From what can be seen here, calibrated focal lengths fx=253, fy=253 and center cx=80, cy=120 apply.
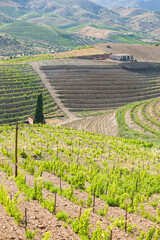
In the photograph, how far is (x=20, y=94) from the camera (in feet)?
196

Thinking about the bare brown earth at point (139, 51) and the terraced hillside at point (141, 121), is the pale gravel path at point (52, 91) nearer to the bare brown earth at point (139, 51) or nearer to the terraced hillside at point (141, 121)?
the terraced hillside at point (141, 121)

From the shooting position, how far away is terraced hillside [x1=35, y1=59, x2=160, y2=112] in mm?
65188

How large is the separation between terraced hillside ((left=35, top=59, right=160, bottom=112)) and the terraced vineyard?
35432 millimetres

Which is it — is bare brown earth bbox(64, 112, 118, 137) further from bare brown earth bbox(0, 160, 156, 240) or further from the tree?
bare brown earth bbox(0, 160, 156, 240)

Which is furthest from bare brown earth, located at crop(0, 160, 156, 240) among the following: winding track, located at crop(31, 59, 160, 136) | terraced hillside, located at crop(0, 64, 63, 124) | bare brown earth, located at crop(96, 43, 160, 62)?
bare brown earth, located at crop(96, 43, 160, 62)

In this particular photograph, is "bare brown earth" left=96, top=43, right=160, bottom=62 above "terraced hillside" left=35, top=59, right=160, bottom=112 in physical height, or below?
above

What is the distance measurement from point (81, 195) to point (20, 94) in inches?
1827

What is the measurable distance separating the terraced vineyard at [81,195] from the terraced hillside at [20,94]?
2472 centimetres

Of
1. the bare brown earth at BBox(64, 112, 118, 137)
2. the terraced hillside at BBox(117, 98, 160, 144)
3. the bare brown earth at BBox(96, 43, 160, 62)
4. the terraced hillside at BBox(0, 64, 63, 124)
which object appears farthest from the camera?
the bare brown earth at BBox(96, 43, 160, 62)

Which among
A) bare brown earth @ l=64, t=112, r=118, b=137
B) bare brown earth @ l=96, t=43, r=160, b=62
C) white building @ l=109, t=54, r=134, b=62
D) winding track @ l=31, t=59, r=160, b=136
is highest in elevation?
bare brown earth @ l=96, t=43, r=160, b=62

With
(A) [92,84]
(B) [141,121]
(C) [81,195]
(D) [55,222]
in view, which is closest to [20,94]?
(A) [92,84]

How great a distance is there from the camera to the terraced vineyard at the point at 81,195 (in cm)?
1241

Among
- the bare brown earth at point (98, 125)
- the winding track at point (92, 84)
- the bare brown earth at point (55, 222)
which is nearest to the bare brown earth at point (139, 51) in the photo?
the winding track at point (92, 84)

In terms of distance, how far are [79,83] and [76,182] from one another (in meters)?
53.2
